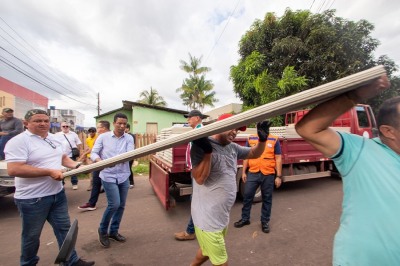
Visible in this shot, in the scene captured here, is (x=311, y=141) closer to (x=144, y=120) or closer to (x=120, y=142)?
(x=120, y=142)

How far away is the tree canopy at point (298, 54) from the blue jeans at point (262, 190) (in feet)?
33.1

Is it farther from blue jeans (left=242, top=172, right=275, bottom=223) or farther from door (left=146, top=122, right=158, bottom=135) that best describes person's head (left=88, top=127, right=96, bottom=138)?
door (left=146, top=122, right=158, bottom=135)

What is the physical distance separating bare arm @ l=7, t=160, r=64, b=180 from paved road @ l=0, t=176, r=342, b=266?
161 cm

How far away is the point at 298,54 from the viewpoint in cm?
1416

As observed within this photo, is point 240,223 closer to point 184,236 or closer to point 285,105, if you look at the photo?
point 184,236

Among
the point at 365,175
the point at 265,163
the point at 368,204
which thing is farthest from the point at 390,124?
the point at 265,163

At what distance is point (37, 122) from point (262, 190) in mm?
3459

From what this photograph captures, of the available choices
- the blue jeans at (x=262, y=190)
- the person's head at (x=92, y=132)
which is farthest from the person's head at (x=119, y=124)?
the person's head at (x=92, y=132)

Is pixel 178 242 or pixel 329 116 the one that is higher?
pixel 329 116

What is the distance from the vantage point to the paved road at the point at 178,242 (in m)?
3.09

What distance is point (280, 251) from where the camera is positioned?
3223mm

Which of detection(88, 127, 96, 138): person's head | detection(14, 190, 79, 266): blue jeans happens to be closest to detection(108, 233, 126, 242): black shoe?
detection(14, 190, 79, 266): blue jeans

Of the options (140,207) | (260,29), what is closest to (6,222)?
(140,207)

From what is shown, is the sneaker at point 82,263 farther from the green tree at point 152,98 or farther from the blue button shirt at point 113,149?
the green tree at point 152,98
